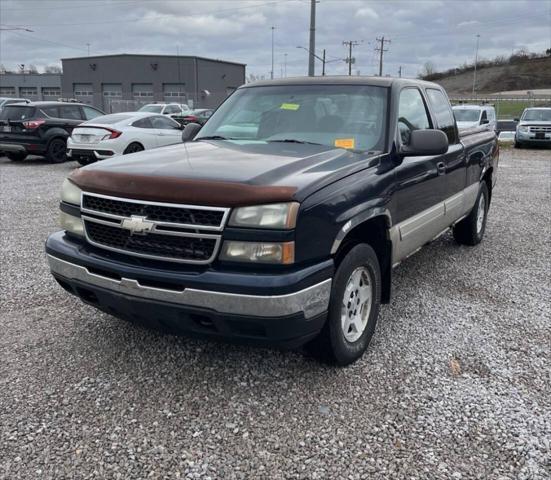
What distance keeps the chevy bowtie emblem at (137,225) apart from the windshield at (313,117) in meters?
1.47

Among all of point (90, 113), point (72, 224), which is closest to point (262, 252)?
point (72, 224)

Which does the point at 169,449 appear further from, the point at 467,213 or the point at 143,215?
the point at 467,213

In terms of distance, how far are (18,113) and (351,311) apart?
44.7 ft

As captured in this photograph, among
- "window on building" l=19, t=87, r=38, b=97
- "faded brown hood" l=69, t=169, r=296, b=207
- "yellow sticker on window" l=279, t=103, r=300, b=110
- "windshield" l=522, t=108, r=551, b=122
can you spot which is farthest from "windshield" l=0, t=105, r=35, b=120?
"window on building" l=19, t=87, r=38, b=97

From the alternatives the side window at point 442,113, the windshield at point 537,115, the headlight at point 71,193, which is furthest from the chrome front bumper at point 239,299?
the windshield at point 537,115

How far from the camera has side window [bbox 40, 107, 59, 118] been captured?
14.6m

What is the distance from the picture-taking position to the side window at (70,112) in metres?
14.9

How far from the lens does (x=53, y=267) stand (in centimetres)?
345

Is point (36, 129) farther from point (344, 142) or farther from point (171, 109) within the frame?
point (171, 109)

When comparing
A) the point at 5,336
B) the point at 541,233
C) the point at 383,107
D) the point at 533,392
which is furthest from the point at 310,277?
the point at 541,233

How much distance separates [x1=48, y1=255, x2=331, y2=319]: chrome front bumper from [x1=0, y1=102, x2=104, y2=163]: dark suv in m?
12.7

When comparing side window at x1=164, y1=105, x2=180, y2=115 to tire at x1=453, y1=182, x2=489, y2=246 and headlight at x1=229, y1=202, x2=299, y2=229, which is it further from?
headlight at x1=229, y1=202, x2=299, y2=229

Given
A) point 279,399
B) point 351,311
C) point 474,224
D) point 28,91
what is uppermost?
Result: point 28,91

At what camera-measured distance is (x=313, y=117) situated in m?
4.19
